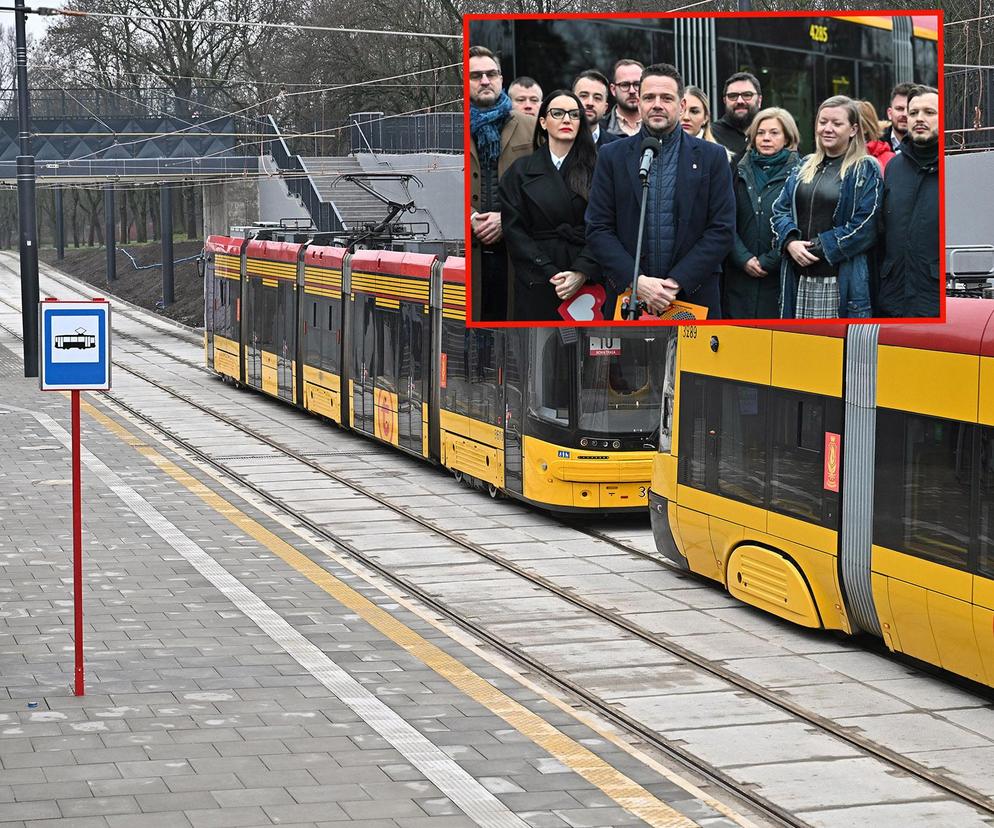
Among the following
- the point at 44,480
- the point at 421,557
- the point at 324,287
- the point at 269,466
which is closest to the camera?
the point at 421,557

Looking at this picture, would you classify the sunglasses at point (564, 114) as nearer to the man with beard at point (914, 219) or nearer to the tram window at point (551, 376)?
the man with beard at point (914, 219)

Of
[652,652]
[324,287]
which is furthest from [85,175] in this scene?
[652,652]

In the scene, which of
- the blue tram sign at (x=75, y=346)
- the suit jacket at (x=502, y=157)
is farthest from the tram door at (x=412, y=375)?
the suit jacket at (x=502, y=157)

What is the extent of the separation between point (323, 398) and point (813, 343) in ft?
56.5

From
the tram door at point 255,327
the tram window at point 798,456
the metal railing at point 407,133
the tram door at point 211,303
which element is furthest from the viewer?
the metal railing at point 407,133

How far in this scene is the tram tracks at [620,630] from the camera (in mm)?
10211

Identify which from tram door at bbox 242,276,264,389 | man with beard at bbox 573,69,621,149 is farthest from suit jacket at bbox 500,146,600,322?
tram door at bbox 242,276,264,389

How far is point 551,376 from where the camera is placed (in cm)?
1955

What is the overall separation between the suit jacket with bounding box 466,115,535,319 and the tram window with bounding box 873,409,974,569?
11.1 feet

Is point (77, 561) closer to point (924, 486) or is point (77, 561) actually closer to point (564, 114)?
point (564, 114)

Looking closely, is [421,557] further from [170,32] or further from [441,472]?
[170,32]

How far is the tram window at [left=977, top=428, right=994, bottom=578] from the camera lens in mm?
11445

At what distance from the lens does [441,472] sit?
24688 millimetres

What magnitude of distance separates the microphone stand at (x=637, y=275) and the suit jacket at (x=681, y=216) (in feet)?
0.10
